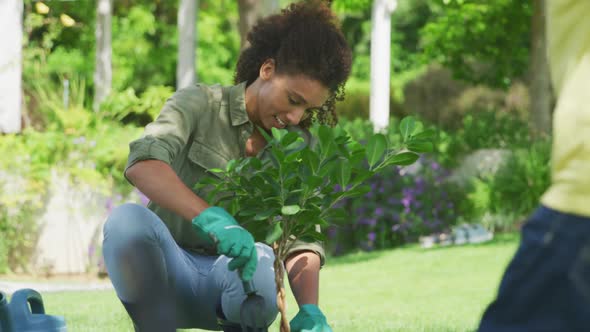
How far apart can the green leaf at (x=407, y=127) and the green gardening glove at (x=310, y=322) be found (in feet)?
1.93

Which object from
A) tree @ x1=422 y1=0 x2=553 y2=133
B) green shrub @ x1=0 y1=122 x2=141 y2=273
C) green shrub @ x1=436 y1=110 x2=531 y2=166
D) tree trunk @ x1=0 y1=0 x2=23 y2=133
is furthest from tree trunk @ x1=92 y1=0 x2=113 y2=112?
green shrub @ x1=0 y1=122 x2=141 y2=273

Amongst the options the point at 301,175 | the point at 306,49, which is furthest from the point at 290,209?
the point at 306,49

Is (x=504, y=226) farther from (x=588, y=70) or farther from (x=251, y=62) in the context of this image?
(x=588, y=70)

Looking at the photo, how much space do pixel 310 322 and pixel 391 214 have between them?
7.60 meters

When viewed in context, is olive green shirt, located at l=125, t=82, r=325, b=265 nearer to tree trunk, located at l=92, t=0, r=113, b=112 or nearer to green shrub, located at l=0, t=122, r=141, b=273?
green shrub, located at l=0, t=122, r=141, b=273

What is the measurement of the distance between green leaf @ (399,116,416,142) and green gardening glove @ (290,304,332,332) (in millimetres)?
589

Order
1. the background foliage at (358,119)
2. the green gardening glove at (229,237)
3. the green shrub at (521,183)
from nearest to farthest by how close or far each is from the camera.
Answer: the green gardening glove at (229,237), the background foliage at (358,119), the green shrub at (521,183)

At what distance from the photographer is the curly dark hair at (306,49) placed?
120 inches

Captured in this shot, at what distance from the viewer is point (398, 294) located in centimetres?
723

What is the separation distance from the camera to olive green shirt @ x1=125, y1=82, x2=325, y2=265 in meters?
3.20

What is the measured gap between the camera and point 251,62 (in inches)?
131

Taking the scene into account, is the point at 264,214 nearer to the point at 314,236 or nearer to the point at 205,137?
the point at 314,236

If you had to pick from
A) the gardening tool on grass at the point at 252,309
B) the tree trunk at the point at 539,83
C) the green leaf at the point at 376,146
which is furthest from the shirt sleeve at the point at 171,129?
the tree trunk at the point at 539,83

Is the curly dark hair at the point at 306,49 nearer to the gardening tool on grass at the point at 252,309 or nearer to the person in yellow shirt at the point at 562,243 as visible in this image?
the gardening tool on grass at the point at 252,309
